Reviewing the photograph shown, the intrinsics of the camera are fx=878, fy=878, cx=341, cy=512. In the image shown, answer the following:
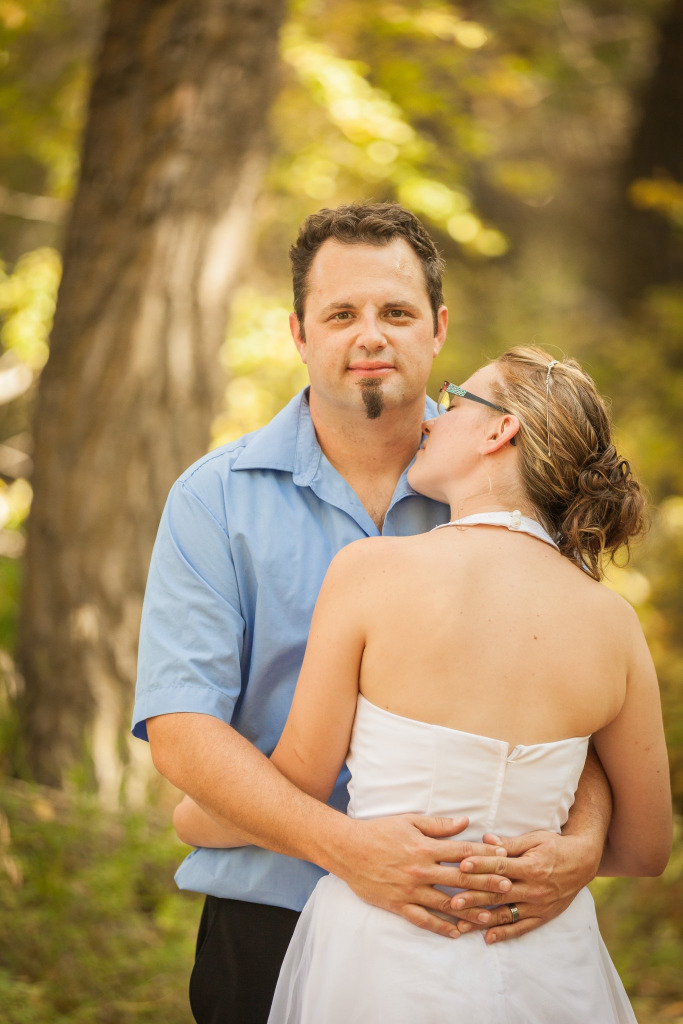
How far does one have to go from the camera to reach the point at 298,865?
6.91 feet

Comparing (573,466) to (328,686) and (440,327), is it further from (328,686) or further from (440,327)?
(440,327)

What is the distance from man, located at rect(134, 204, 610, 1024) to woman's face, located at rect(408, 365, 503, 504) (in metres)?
0.17

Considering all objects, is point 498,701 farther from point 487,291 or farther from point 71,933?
point 487,291

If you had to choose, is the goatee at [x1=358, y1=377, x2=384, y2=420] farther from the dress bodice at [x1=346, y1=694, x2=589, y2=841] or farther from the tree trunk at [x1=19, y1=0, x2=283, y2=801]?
the tree trunk at [x1=19, y1=0, x2=283, y2=801]

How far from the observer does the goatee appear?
7.59ft

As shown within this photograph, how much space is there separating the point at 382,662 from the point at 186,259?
9.62ft

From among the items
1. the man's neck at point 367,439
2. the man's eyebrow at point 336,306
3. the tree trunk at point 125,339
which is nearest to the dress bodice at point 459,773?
the man's neck at point 367,439

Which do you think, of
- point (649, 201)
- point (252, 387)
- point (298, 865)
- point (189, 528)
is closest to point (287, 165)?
point (252, 387)

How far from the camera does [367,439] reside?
7.90 ft

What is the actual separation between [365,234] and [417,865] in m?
1.61

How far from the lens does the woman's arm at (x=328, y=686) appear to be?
176 centimetres

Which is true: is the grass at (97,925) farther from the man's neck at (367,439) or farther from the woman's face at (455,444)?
the woman's face at (455,444)

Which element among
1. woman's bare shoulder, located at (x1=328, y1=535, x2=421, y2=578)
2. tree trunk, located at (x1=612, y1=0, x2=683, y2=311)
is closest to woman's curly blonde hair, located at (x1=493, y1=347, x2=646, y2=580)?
woman's bare shoulder, located at (x1=328, y1=535, x2=421, y2=578)

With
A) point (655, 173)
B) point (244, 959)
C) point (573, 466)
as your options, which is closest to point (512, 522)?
point (573, 466)
